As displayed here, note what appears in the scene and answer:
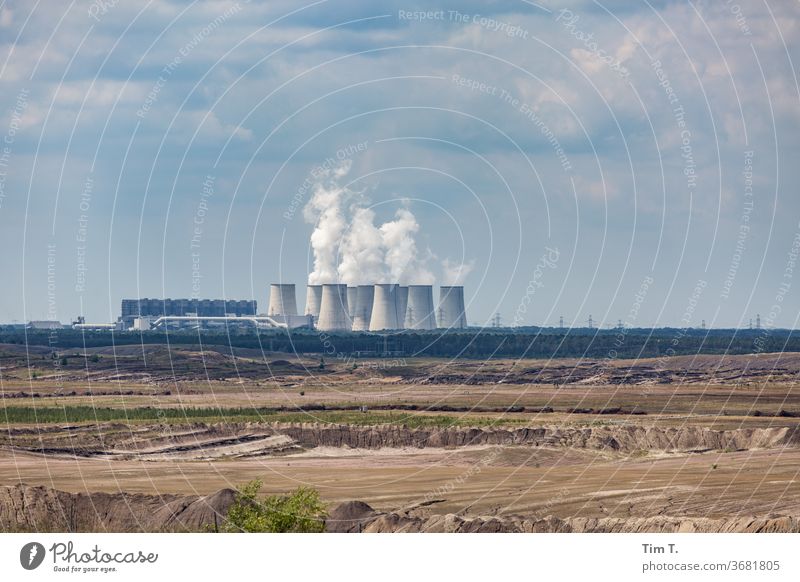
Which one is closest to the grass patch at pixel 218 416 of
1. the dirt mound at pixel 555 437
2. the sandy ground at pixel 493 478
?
the dirt mound at pixel 555 437

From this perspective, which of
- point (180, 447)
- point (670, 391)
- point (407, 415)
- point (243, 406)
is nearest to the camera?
point (180, 447)

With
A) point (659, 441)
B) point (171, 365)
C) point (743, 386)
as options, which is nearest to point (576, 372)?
point (743, 386)

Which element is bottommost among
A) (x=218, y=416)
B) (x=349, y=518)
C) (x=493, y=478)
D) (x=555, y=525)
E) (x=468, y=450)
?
(x=555, y=525)

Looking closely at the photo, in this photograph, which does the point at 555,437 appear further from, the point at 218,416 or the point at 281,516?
the point at 281,516

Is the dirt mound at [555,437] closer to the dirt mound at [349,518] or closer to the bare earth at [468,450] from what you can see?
the bare earth at [468,450]

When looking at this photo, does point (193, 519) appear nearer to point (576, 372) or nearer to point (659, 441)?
point (659, 441)

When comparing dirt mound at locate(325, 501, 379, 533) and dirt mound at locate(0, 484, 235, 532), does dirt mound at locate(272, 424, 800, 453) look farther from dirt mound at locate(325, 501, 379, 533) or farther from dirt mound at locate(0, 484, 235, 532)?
dirt mound at locate(325, 501, 379, 533)

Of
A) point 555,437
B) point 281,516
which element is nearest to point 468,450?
point 555,437
